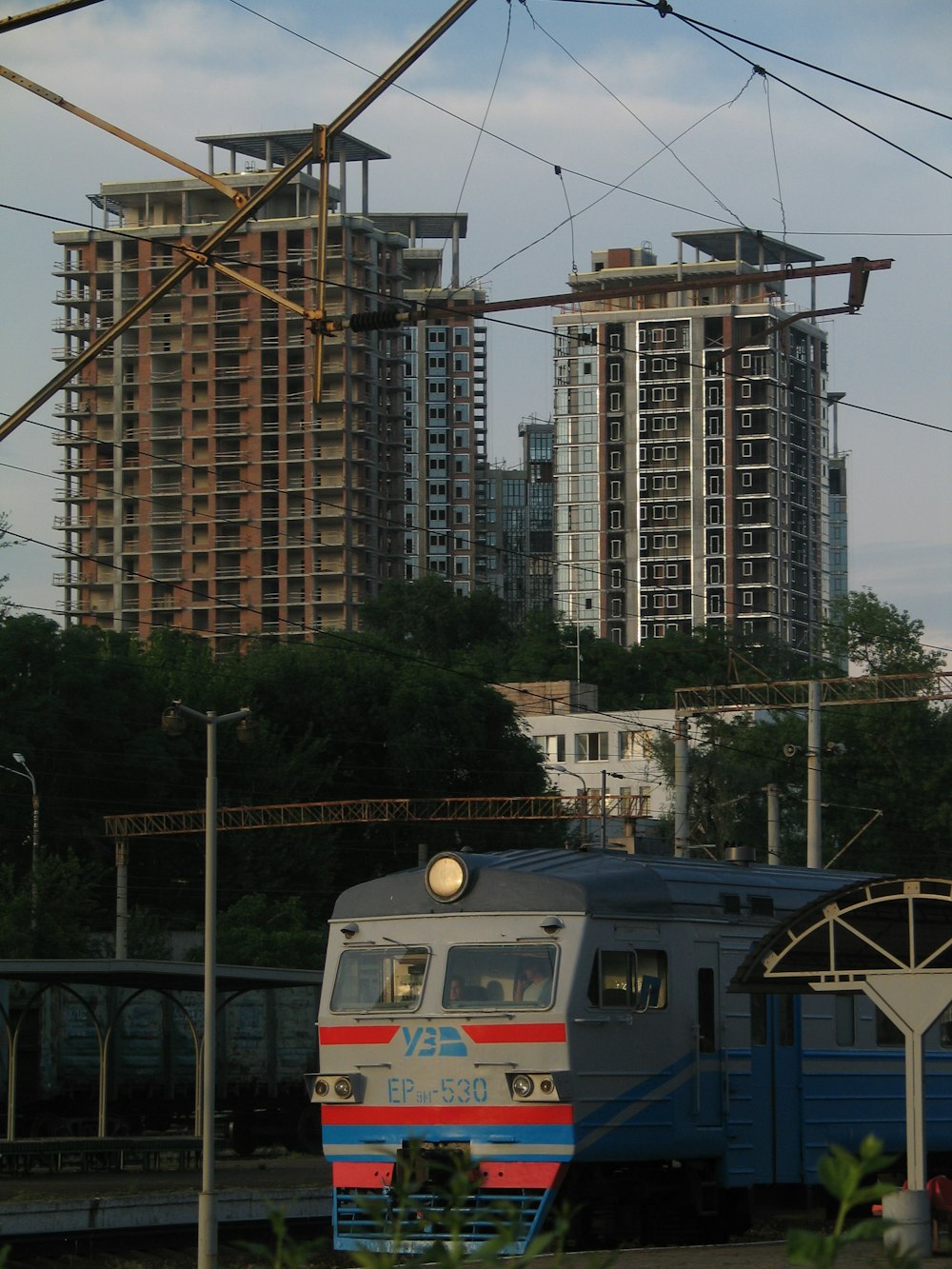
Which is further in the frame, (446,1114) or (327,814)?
(327,814)

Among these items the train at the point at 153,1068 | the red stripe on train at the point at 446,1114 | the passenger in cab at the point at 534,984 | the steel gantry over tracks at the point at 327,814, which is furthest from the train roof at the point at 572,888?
the steel gantry over tracks at the point at 327,814

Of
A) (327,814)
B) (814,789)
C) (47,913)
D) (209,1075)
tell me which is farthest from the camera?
(327,814)

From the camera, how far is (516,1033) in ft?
54.2

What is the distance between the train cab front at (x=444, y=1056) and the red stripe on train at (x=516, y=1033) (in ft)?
0.03

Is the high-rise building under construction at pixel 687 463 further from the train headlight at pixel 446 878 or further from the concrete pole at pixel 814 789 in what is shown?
the train headlight at pixel 446 878

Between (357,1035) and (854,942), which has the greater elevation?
(854,942)

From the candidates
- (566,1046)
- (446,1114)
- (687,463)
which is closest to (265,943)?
(446,1114)

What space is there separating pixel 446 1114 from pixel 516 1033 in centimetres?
85

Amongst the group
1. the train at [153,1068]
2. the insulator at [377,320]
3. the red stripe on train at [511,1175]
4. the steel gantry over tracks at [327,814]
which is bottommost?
the train at [153,1068]

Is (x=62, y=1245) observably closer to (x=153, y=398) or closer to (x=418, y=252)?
(x=153, y=398)

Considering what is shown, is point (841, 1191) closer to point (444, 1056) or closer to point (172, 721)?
point (444, 1056)

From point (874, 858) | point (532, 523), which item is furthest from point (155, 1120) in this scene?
point (532, 523)

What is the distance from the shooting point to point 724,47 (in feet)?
62.4

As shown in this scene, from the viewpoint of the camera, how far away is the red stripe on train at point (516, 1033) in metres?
16.3
